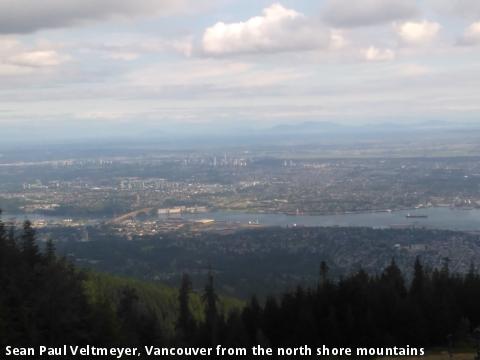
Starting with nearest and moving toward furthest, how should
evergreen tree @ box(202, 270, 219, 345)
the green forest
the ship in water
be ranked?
the green forest < evergreen tree @ box(202, 270, 219, 345) < the ship in water

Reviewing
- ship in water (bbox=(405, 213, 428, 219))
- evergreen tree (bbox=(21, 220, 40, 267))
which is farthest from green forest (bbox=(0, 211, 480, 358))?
ship in water (bbox=(405, 213, 428, 219))

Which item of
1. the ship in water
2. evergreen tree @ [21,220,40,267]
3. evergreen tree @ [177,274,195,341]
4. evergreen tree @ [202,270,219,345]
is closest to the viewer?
evergreen tree @ [21,220,40,267]

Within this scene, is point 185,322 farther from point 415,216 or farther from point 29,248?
point 415,216

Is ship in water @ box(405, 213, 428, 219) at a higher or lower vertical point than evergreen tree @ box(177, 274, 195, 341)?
lower

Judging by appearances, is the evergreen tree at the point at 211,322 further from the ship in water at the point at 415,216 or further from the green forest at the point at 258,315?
the ship in water at the point at 415,216

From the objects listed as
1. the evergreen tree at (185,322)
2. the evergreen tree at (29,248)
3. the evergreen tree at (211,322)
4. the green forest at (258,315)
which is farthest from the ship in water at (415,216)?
the evergreen tree at (29,248)

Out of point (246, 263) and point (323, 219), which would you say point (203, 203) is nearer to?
point (323, 219)

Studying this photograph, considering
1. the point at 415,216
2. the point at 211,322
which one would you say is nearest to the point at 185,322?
the point at 211,322

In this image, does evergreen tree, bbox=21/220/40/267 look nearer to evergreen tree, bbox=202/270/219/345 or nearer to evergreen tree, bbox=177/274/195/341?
evergreen tree, bbox=177/274/195/341
